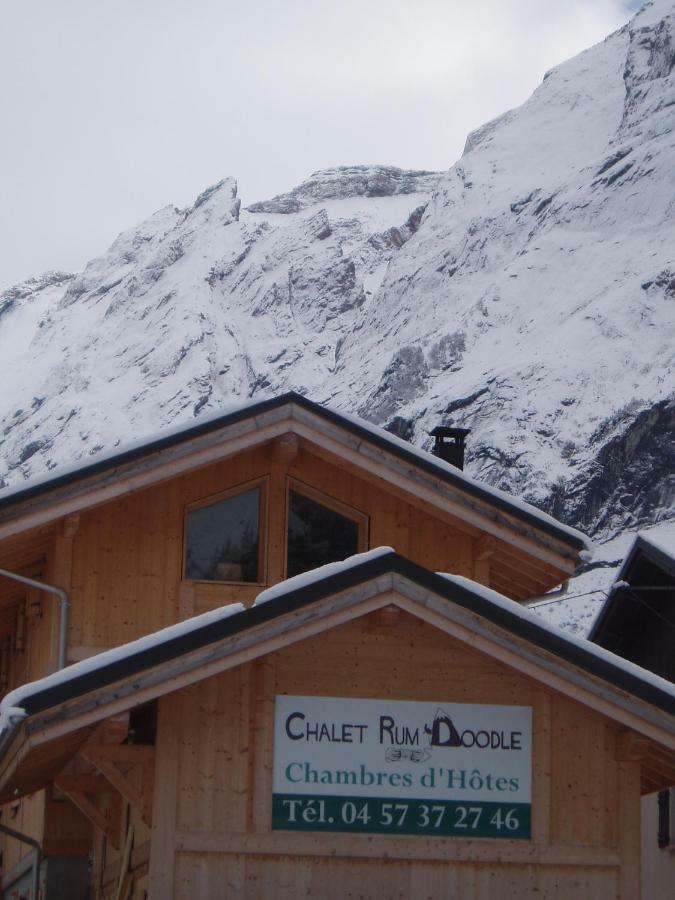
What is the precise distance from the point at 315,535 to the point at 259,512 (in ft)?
1.91

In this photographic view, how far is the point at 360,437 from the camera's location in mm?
15938

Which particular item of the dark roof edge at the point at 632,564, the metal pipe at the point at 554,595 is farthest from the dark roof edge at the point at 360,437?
the dark roof edge at the point at 632,564

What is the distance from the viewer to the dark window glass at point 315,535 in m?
16.5

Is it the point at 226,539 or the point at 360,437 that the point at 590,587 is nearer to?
the point at 226,539

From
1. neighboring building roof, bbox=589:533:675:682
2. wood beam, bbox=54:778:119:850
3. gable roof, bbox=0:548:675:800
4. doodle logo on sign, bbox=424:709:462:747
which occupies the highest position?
neighboring building roof, bbox=589:533:675:682

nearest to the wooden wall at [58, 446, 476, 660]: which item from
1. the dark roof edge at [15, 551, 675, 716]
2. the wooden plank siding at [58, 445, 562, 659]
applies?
the wooden plank siding at [58, 445, 562, 659]

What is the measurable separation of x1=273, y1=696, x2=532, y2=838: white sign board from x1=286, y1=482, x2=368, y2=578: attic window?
14.7ft

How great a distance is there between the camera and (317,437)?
16.0 meters

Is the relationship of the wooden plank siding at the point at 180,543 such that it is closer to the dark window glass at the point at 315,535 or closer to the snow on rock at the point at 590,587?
the dark window glass at the point at 315,535

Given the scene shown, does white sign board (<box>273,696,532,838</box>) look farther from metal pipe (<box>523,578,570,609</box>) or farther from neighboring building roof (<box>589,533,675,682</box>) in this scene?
neighboring building roof (<box>589,533,675,682</box>)

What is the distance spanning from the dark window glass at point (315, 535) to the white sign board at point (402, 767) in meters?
4.45

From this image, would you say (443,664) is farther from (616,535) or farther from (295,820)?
(616,535)

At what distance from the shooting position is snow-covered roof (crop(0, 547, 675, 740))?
11055 millimetres

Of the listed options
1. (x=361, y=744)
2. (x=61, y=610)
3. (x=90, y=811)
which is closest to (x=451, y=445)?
(x=61, y=610)
